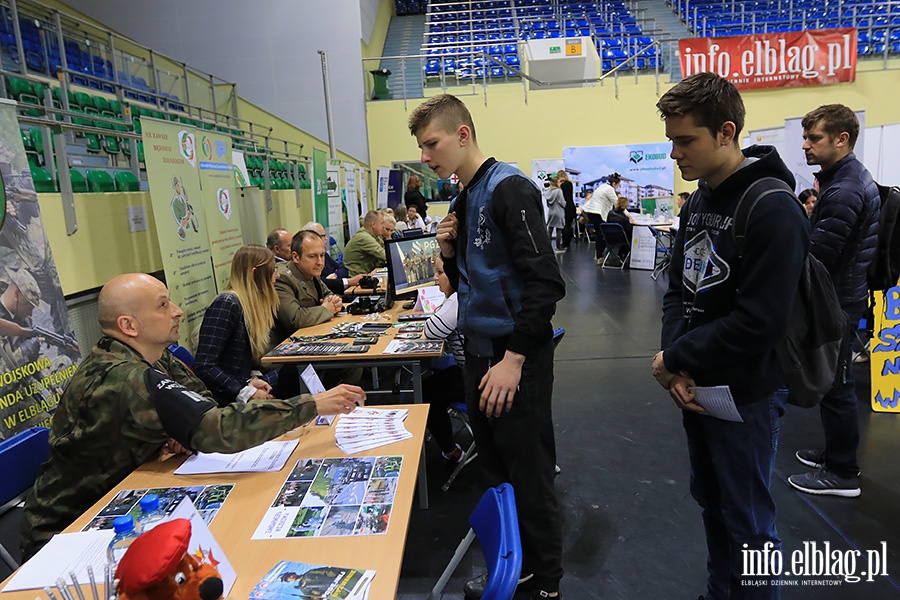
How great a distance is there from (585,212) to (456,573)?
30.5ft

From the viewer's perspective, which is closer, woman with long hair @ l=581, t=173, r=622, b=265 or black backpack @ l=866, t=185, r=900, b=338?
black backpack @ l=866, t=185, r=900, b=338

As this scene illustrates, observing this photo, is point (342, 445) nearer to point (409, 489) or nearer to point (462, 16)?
point (409, 489)

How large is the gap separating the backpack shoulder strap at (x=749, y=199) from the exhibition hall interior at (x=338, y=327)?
119mm

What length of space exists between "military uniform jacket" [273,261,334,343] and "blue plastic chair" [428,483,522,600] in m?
2.32

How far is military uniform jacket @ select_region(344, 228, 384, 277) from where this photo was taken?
5898mm

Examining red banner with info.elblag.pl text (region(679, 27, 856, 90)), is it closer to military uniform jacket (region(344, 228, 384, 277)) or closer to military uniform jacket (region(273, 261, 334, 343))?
military uniform jacket (region(344, 228, 384, 277))

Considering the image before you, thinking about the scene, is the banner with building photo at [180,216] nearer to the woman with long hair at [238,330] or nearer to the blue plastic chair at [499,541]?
the woman with long hair at [238,330]

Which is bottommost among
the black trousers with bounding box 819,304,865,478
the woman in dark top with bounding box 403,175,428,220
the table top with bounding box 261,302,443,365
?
the black trousers with bounding box 819,304,865,478

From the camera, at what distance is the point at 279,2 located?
10.7 m

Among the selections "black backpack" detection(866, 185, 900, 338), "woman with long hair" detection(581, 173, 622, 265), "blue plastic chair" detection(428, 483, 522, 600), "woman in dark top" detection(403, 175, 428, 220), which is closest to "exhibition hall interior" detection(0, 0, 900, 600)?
"blue plastic chair" detection(428, 483, 522, 600)

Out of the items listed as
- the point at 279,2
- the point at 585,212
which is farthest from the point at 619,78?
the point at 279,2

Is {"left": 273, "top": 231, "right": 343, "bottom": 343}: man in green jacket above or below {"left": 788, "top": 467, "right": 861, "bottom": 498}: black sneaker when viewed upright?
above

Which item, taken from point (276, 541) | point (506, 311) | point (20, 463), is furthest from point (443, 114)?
point (20, 463)

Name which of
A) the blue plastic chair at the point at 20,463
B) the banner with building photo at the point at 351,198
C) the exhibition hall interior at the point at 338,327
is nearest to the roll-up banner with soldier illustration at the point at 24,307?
the exhibition hall interior at the point at 338,327
